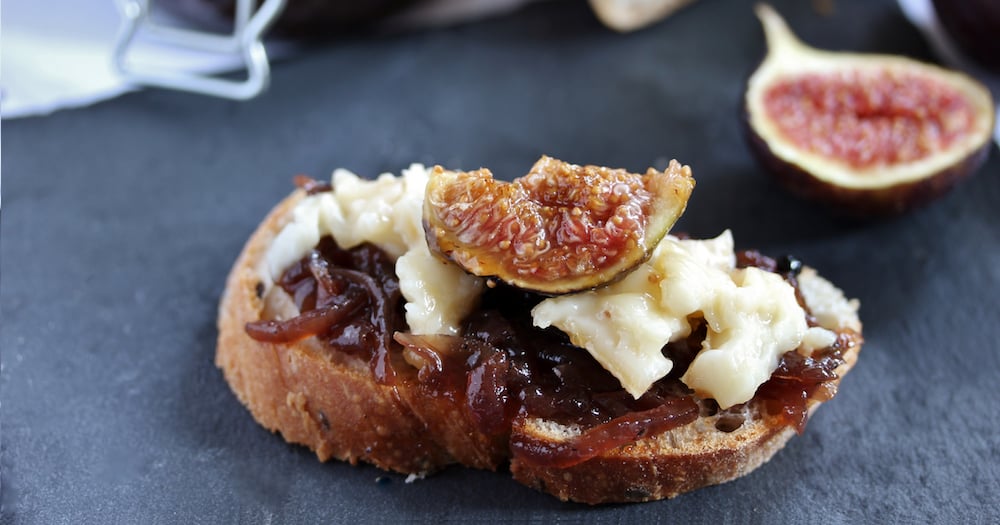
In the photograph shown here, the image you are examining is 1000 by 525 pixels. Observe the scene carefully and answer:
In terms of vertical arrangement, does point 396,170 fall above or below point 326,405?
below

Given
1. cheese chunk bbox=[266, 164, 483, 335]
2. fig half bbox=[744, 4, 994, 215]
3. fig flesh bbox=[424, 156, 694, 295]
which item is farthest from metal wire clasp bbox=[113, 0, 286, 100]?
fig half bbox=[744, 4, 994, 215]

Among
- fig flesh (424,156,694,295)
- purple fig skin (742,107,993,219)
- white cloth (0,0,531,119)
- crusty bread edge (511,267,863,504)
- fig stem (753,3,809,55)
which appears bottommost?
purple fig skin (742,107,993,219)

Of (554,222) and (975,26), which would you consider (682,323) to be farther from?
(975,26)

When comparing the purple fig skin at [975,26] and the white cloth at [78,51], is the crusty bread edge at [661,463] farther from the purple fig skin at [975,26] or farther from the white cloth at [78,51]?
the white cloth at [78,51]

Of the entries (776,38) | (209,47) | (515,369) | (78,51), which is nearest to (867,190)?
(776,38)

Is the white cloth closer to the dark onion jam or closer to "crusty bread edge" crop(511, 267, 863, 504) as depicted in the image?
the dark onion jam

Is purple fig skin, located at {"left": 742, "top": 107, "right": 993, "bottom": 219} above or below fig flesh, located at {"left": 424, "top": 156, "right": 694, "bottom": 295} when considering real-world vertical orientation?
below

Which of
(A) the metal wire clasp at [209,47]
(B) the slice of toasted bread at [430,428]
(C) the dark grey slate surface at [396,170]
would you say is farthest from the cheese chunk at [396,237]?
(A) the metal wire clasp at [209,47]

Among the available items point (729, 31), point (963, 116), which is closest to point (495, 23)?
point (729, 31)
